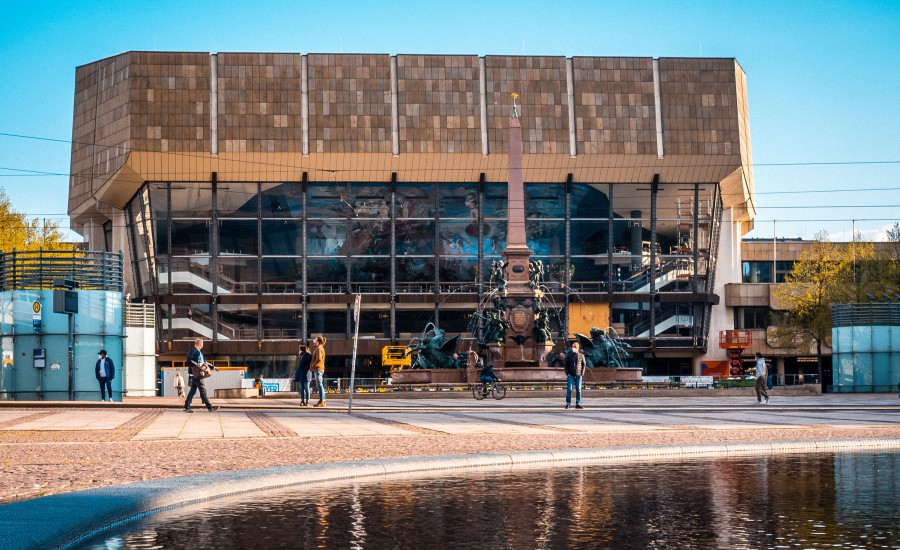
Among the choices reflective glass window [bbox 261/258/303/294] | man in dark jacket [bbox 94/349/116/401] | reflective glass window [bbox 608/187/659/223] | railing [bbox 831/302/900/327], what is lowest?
man in dark jacket [bbox 94/349/116/401]

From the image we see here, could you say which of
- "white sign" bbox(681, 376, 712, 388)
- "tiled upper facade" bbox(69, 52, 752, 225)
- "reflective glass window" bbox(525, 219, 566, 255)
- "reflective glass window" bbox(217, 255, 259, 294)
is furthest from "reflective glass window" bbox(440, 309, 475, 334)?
"white sign" bbox(681, 376, 712, 388)

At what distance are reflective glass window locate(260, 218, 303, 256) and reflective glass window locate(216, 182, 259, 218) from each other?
1281mm

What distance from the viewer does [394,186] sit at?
78.2m

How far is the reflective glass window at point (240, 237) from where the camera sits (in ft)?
255

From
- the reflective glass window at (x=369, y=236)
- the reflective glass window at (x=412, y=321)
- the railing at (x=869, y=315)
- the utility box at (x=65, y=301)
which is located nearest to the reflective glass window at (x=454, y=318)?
the reflective glass window at (x=412, y=321)

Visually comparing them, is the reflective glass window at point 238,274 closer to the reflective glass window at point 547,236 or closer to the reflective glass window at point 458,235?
the reflective glass window at point 458,235

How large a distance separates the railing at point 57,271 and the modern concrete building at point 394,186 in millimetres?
37451

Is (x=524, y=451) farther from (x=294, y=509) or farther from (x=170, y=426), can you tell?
(x=170, y=426)

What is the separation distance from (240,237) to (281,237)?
104 inches

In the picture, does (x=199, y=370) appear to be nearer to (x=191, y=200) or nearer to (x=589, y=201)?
(x=191, y=200)

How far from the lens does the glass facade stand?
77438 mm

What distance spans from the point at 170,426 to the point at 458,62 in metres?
56.3

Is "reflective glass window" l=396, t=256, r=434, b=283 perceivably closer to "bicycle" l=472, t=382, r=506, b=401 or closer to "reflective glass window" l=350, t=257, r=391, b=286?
"reflective glass window" l=350, t=257, r=391, b=286

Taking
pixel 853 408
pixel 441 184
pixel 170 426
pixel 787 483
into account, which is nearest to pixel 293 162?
pixel 441 184
